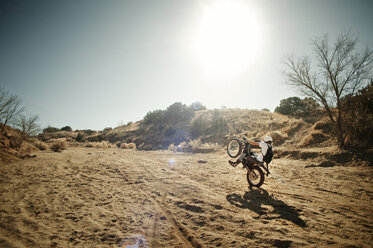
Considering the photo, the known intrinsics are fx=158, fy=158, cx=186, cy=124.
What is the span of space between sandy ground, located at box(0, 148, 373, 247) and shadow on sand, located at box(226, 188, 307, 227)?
2cm

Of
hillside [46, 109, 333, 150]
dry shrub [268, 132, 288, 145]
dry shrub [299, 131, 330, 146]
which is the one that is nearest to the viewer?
dry shrub [299, 131, 330, 146]

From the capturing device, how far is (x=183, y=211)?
3.72 metres

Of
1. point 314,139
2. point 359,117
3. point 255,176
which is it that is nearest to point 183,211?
point 255,176

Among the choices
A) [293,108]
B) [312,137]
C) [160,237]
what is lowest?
[160,237]

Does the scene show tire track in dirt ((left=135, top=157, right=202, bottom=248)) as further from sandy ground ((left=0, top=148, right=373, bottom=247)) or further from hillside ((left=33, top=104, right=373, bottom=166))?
hillside ((left=33, top=104, right=373, bottom=166))

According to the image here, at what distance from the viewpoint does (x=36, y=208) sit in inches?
145

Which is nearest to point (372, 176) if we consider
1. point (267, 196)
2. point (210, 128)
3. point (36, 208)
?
point (267, 196)

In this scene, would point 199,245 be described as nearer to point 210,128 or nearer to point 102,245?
point 102,245

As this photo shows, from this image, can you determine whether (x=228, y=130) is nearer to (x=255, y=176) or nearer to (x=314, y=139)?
(x=314, y=139)

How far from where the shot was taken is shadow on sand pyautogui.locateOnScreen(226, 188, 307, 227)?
3434 millimetres

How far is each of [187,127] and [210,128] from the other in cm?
444

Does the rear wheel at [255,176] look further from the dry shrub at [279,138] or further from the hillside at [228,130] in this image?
the dry shrub at [279,138]

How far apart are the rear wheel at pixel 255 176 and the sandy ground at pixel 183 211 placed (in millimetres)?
263

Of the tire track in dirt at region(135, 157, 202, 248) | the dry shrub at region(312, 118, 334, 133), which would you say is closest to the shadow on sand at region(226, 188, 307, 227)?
the tire track in dirt at region(135, 157, 202, 248)
